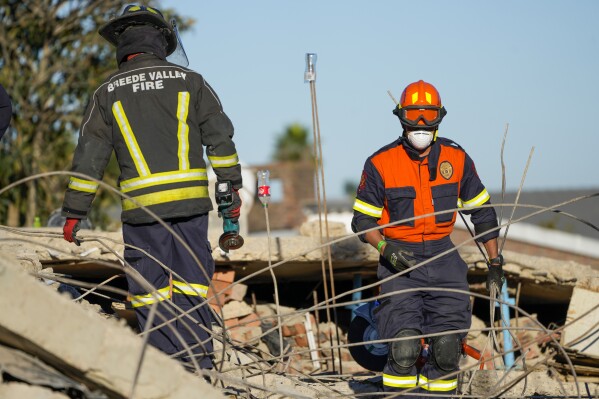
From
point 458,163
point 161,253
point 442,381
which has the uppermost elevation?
point 458,163

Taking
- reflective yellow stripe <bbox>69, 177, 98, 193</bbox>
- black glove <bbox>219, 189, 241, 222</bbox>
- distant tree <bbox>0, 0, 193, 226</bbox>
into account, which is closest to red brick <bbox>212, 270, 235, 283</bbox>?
black glove <bbox>219, 189, 241, 222</bbox>

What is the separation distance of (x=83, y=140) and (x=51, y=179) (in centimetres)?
1071

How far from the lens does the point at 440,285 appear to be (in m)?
5.56

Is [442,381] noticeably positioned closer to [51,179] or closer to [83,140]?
[83,140]

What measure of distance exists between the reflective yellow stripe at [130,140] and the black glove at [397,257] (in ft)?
4.54

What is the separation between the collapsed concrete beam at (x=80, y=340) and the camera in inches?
136

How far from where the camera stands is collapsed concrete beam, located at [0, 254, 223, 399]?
3.46 metres

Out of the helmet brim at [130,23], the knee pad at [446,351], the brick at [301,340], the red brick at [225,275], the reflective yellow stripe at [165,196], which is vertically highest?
the helmet brim at [130,23]

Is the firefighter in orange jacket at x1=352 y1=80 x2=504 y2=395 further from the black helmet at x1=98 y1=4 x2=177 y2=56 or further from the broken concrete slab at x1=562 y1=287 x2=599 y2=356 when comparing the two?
the broken concrete slab at x1=562 y1=287 x2=599 y2=356

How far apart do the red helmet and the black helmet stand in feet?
4.58

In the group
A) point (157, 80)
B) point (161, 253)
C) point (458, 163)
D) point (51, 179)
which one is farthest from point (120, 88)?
point (51, 179)

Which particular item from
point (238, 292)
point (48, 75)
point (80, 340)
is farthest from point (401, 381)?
point (48, 75)

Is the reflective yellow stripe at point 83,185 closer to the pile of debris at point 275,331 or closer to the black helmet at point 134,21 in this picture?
the black helmet at point 134,21

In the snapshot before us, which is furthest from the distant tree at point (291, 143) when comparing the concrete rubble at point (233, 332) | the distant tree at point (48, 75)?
the concrete rubble at point (233, 332)
